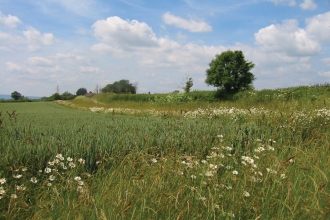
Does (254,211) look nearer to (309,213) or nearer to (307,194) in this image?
(309,213)

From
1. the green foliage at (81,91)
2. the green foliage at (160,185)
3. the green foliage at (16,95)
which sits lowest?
the green foliage at (160,185)

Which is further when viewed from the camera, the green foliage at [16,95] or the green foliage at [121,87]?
the green foliage at [16,95]

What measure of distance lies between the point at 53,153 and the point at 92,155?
601mm

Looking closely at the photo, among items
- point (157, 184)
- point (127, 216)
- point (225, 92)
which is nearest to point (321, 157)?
point (157, 184)

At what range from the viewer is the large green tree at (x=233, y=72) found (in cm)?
2569

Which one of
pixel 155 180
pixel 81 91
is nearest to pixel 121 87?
pixel 81 91

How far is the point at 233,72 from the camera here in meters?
26.0

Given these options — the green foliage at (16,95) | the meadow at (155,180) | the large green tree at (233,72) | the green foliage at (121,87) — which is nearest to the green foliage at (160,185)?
the meadow at (155,180)

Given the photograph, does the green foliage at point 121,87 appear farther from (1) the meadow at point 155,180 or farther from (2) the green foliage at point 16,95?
(1) the meadow at point 155,180

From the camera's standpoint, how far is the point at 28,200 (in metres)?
3.47

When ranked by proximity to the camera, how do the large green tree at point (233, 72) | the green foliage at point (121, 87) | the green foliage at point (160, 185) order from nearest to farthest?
the green foliage at point (160, 185) → the large green tree at point (233, 72) → the green foliage at point (121, 87)

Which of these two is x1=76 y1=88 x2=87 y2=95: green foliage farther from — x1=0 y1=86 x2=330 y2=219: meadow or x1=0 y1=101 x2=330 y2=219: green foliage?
x1=0 y1=101 x2=330 y2=219: green foliage

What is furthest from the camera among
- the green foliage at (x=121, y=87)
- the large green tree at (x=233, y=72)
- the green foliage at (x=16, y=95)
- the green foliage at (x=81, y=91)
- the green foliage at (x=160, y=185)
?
the green foliage at (x=81, y=91)

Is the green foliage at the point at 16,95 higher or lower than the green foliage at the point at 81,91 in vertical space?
lower
